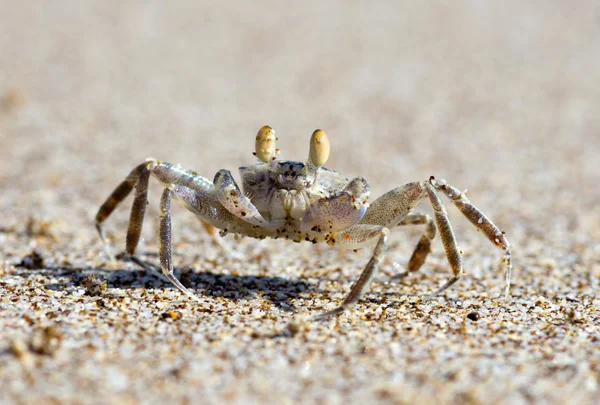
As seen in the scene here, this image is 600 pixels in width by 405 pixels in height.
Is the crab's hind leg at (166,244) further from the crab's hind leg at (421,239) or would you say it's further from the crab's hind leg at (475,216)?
the crab's hind leg at (475,216)

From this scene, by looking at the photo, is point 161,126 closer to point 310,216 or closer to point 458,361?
point 310,216

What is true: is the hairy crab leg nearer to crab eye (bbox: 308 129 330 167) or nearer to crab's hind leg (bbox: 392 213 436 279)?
crab eye (bbox: 308 129 330 167)

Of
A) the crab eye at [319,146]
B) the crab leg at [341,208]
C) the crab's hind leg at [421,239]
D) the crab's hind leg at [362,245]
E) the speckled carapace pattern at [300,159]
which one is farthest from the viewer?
the crab's hind leg at [421,239]

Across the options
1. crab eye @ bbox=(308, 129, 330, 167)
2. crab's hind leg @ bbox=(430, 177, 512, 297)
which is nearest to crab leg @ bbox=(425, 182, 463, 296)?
crab's hind leg @ bbox=(430, 177, 512, 297)

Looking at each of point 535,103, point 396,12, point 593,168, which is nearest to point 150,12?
point 396,12

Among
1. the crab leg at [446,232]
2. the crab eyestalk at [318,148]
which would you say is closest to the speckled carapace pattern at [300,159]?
the crab leg at [446,232]

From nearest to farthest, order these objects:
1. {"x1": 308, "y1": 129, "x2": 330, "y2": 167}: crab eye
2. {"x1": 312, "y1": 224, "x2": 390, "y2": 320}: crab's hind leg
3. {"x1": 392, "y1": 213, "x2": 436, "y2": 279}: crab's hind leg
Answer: {"x1": 312, "y1": 224, "x2": 390, "y2": 320}: crab's hind leg
{"x1": 308, "y1": 129, "x2": 330, "y2": 167}: crab eye
{"x1": 392, "y1": 213, "x2": 436, "y2": 279}: crab's hind leg

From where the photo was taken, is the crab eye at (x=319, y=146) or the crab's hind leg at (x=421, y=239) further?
the crab's hind leg at (x=421, y=239)
